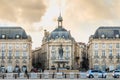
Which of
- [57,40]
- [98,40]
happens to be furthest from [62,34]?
[98,40]

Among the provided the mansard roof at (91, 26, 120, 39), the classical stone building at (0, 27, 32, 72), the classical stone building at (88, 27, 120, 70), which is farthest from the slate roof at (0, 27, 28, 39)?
the mansard roof at (91, 26, 120, 39)

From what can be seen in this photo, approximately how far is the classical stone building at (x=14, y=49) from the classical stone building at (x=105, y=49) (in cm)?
2067

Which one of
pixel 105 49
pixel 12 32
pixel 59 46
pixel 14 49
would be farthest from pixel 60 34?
pixel 12 32

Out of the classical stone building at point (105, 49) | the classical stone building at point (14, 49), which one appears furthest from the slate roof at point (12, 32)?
the classical stone building at point (105, 49)

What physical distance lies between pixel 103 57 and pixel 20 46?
87.9 ft

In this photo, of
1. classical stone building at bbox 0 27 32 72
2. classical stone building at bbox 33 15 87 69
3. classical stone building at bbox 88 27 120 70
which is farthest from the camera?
classical stone building at bbox 33 15 87 69

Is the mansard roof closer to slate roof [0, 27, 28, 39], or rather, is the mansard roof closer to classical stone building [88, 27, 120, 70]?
classical stone building [88, 27, 120, 70]

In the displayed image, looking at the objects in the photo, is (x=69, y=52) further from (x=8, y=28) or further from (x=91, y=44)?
(x=8, y=28)

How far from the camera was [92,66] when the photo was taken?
170 metres

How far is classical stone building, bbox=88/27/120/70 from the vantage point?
169 meters

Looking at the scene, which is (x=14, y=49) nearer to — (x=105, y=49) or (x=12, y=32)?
(x=12, y=32)

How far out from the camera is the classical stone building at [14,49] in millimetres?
169000

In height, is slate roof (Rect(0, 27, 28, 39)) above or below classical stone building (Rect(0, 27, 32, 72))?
above

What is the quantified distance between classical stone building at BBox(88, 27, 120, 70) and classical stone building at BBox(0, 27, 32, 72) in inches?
814
